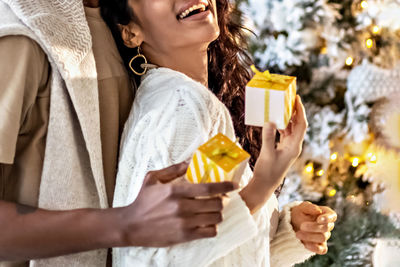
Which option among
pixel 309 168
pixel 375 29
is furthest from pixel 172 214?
pixel 375 29

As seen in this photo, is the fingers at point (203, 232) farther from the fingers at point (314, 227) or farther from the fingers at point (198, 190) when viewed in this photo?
the fingers at point (314, 227)

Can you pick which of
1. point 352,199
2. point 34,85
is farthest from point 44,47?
point 352,199

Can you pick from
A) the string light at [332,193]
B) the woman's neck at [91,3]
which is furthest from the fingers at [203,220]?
the string light at [332,193]

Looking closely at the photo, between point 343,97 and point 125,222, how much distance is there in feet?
4.99

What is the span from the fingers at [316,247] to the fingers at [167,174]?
61 cm

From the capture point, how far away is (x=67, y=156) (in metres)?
1.21

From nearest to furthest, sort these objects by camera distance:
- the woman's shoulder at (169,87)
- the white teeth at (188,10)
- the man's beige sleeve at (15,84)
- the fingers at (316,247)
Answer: the man's beige sleeve at (15,84), the woman's shoulder at (169,87), the white teeth at (188,10), the fingers at (316,247)

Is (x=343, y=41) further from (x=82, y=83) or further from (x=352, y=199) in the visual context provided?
(x=82, y=83)

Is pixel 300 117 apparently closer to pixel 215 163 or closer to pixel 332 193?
pixel 215 163

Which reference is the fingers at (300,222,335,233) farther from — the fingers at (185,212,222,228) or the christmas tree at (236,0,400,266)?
the christmas tree at (236,0,400,266)

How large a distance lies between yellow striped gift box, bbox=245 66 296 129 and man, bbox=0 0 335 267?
0.74ft

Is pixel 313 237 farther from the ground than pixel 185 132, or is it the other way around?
pixel 185 132

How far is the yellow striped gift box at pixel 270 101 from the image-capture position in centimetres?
118

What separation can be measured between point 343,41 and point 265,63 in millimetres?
307
